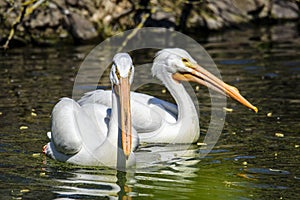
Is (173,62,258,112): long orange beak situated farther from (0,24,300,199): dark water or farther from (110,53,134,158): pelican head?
(110,53,134,158): pelican head

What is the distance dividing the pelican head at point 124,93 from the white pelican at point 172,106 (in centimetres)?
153

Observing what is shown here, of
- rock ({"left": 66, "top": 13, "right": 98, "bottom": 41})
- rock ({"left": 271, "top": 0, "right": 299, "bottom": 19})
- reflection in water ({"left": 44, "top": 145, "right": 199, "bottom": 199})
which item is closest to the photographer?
reflection in water ({"left": 44, "top": 145, "right": 199, "bottom": 199})

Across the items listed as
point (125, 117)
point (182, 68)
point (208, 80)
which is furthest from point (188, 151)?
point (125, 117)

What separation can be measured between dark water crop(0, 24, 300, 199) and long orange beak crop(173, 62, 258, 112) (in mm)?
391

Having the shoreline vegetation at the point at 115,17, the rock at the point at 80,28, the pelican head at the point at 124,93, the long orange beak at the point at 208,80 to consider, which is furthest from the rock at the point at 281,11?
the pelican head at the point at 124,93

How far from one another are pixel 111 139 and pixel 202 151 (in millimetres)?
1266

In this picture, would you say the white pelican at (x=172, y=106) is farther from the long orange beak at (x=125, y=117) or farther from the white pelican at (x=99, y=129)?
the long orange beak at (x=125, y=117)

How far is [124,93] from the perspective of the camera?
5.73 metres

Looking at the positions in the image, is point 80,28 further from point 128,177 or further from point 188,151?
point 128,177

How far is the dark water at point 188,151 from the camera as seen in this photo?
5.53 meters

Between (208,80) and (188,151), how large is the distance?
2.70ft

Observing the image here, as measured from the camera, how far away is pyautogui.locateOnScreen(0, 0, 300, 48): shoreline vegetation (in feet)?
46.3

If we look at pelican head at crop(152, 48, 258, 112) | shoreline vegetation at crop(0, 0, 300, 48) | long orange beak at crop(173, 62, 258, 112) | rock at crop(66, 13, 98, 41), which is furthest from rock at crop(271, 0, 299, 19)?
long orange beak at crop(173, 62, 258, 112)

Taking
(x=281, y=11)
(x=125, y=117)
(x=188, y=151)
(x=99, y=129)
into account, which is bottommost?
(x=281, y=11)
